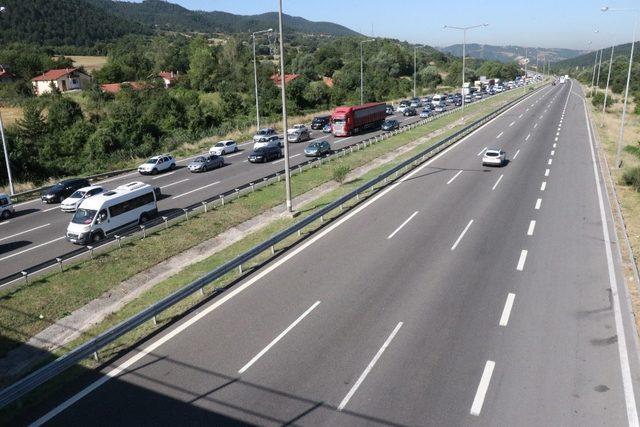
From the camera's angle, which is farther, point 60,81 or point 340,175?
point 60,81

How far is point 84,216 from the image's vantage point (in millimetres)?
22469

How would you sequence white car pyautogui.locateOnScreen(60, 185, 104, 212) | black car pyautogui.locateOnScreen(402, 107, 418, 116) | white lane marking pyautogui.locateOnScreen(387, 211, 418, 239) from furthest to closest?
black car pyautogui.locateOnScreen(402, 107, 418, 116), white car pyautogui.locateOnScreen(60, 185, 104, 212), white lane marking pyautogui.locateOnScreen(387, 211, 418, 239)

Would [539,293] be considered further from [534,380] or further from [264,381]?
[264,381]

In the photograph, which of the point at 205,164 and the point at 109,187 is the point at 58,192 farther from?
the point at 205,164

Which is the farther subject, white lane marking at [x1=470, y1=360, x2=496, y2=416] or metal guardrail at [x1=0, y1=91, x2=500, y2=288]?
metal guardrail at [x1=0, y1=91, x2=500, y2=288]

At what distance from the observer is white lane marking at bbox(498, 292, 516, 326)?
12778 mm

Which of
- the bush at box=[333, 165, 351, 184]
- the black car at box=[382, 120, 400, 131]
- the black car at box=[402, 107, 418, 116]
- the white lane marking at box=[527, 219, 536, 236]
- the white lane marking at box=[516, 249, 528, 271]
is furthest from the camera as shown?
the black car at box=[402, 107, 418, 116]

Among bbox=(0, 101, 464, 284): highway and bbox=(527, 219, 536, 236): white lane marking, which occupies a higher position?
bbox=(527, 219, 536, 236): white lane marking

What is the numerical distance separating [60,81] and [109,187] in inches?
→ 3102

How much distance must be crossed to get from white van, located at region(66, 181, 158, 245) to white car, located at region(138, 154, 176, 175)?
14.2 meters

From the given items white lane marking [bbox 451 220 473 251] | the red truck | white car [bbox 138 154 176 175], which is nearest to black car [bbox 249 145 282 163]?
white car [bbox 138 154 176 175]

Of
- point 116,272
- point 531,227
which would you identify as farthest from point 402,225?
point 116,272

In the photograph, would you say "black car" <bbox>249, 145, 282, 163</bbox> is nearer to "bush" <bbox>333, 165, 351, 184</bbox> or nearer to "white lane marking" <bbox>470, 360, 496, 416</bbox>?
"bush" <bbox>333, 165, 351, 184</bbox>

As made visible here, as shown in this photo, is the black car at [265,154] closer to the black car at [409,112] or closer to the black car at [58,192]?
the black car at [58,192]
